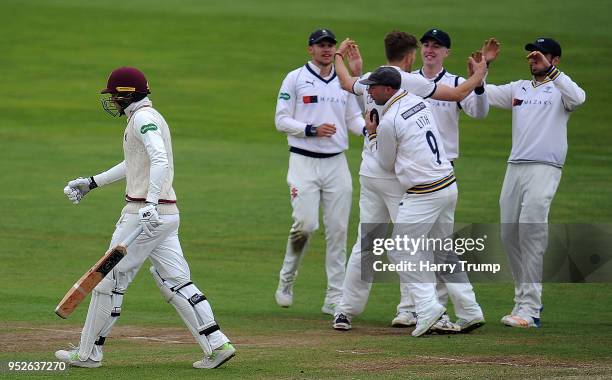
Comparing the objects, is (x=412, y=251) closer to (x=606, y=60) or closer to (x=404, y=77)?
(x=404, y=77)

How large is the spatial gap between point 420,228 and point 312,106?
2.59 meters

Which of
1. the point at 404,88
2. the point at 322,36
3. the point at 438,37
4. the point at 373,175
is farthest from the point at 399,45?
the point at 322,36

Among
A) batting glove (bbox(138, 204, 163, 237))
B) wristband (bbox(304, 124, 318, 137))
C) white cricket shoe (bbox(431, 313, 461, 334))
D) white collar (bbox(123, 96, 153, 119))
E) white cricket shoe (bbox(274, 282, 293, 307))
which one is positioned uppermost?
white collar (bbox(123, 96, 153, 119))

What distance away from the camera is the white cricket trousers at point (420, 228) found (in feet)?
34.8

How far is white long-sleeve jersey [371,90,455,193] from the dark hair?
634mm

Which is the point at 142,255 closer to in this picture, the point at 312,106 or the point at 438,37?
the point at 312,106

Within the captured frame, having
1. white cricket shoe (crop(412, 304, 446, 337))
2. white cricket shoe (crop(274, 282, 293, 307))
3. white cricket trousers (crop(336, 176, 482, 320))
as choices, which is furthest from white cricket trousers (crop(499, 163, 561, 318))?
white cricket shoe (crop(274, 282, 293, 307))

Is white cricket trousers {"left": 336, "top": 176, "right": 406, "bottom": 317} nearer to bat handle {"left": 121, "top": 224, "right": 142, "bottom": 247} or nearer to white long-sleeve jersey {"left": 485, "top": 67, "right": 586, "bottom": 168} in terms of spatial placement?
white long-sleeve jersey {"left": 485, "top": 67, "right": 586, "bottom": 168}

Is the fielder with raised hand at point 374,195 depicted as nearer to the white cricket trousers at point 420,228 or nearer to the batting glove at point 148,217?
the white cricket trousers at point 420,228

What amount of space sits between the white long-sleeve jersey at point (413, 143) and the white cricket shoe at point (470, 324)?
130 centimetres

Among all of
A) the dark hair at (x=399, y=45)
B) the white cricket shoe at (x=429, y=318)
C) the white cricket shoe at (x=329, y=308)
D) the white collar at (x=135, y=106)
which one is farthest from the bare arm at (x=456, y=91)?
the white collar at (x=135, y=106)

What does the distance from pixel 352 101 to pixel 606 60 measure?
26.3 metres

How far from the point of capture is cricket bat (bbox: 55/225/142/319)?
29.8 feet

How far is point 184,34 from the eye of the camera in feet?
140
